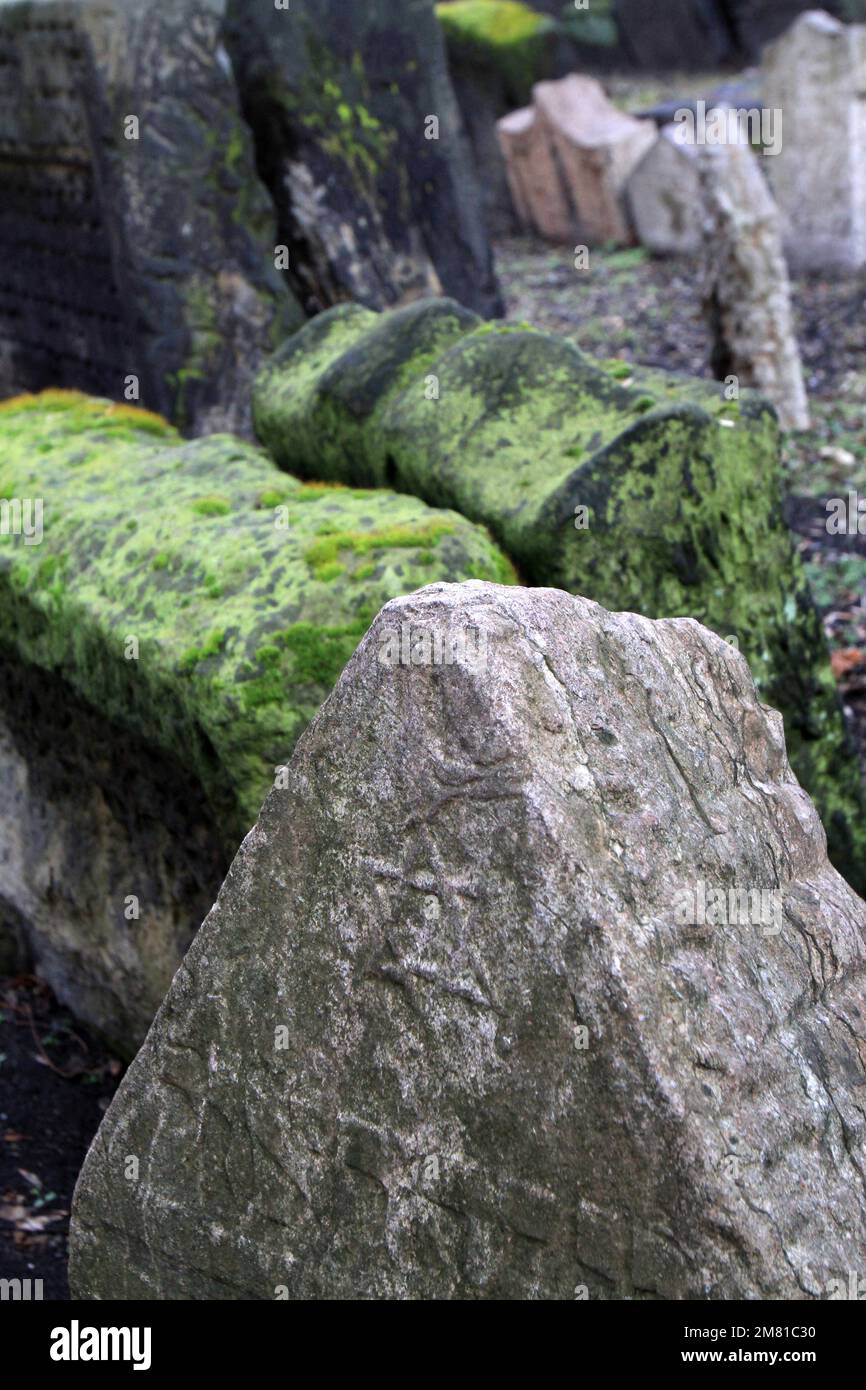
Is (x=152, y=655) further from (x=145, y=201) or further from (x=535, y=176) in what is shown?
(x=535, y=176)

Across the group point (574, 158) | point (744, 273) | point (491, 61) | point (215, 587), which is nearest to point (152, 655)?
point (215, 587)

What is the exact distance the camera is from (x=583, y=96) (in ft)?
42.5

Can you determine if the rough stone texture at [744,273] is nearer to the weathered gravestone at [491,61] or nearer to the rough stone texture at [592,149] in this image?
the rough stone texture at [592,149]

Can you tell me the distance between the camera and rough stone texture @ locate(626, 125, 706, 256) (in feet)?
37.4

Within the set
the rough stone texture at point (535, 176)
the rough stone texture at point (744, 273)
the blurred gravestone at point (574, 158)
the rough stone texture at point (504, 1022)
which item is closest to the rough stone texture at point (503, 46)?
the rough stone texture at point (535, 176)

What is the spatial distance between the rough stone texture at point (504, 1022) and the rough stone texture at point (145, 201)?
4.20 metres

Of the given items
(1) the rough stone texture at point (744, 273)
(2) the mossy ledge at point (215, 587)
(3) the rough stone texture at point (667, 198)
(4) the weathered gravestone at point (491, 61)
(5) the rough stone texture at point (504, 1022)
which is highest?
(4) the weathered gravestone at point (491, 61)

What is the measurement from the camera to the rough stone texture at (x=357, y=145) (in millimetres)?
6562

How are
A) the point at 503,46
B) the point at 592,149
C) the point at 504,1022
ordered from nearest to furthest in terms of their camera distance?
1. the point at 504,1022
2. the point at 592,149
3. the point at 503,46

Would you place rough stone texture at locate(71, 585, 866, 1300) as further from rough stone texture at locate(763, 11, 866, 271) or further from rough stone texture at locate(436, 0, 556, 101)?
rough stone texture at locate(436, 0, 556, 101)

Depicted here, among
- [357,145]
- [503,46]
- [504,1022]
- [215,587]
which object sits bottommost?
[504,1022]

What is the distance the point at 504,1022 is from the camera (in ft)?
7.07

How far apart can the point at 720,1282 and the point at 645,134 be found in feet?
38.7

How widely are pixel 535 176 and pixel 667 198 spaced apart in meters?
1.82
